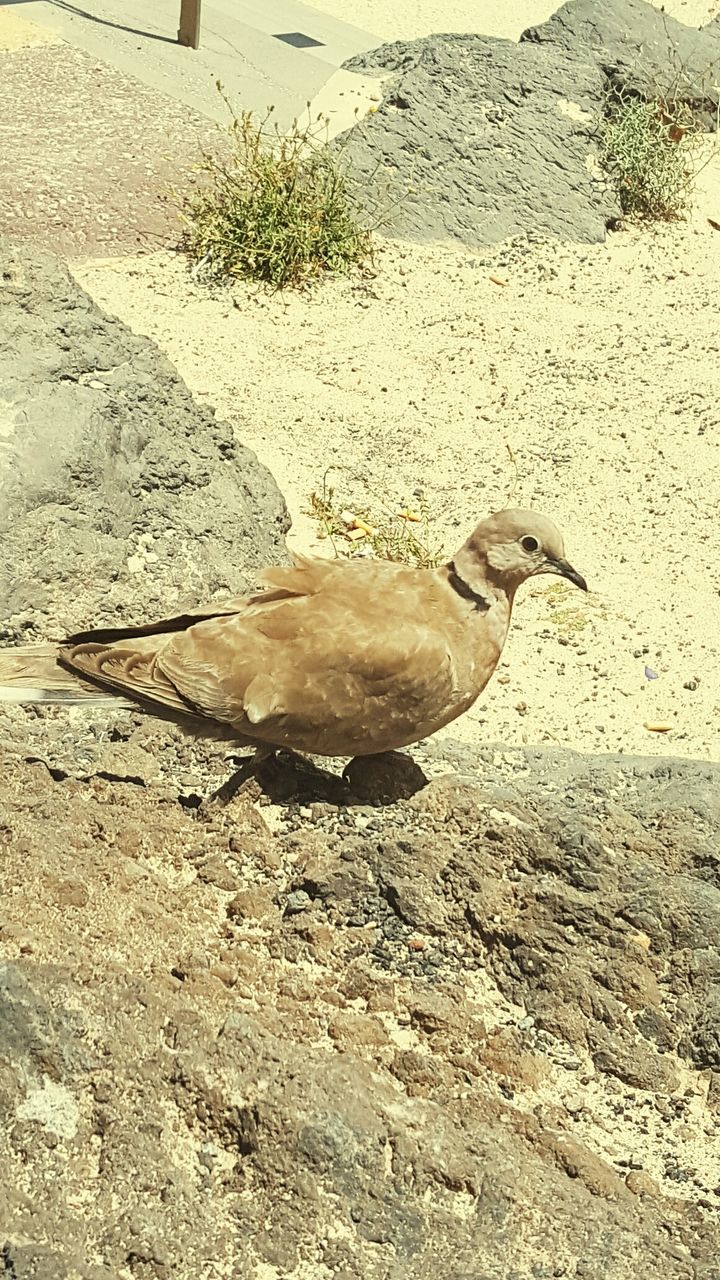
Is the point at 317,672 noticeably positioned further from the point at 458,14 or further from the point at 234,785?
the point at 458,14

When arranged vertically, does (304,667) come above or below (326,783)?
above

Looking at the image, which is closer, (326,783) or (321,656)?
(321,656)

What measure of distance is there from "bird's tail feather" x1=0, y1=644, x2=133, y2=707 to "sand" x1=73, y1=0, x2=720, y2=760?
1.75 metres

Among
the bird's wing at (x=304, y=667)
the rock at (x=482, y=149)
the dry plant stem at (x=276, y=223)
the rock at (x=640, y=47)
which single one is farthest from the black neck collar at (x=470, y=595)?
the rock at (x=640, y=47)

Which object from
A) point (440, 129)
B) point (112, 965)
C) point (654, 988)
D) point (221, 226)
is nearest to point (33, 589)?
point (112, 965)

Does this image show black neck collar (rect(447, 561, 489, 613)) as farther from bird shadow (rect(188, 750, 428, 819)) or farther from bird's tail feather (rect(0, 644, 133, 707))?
bird's tail feather (rect(0, 644, 133, 707))

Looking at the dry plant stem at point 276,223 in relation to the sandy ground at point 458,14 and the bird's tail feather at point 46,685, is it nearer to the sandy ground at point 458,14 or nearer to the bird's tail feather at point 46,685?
the bird's tail feather at point 46,685

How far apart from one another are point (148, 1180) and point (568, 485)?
5053mm

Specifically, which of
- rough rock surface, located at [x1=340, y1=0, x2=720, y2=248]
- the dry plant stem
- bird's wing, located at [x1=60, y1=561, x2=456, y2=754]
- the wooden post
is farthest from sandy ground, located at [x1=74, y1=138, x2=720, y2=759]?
the wooden post

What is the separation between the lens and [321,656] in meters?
4.12

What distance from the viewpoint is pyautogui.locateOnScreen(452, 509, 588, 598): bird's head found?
14.5 ft

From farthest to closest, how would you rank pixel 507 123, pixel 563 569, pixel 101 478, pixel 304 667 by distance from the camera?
1. pixel 507 123
2. pixel 101 478
3. pixel 563 569
4. pixel 304 667

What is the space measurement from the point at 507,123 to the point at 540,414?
3.37m

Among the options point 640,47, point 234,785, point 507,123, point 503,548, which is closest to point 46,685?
point 234,785
